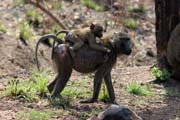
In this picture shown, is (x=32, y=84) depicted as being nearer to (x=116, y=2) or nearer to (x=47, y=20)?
(x=47, y=20)

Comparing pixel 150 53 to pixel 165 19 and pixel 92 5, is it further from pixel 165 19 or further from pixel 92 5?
pixel 165 19

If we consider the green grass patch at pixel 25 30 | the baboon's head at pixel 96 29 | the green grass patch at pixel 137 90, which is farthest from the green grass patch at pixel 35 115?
the green grass patch at pixel 25 30

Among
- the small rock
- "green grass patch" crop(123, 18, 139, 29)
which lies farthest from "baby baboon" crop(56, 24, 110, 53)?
"green grass patch" crop(123, 18, 139, 29)

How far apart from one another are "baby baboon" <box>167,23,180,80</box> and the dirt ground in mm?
231

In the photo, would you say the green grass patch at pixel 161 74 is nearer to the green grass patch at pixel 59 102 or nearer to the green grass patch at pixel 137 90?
the green grass patch at pixel 137 90

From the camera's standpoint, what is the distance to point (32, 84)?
9.16 m

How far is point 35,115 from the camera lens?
296 inches

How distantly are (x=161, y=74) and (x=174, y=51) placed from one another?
52 centimetres

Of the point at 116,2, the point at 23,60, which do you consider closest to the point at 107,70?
the point at 23,60

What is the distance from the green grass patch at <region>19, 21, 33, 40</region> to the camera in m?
15.0

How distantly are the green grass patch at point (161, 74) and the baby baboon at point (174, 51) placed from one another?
0.14 metres

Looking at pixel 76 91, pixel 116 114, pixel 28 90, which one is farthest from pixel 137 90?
pixel 116 114

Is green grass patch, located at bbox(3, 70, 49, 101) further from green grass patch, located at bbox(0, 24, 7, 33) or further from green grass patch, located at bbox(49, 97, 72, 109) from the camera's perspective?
green grass patch, located at bbox(0, 24, 7, 33)

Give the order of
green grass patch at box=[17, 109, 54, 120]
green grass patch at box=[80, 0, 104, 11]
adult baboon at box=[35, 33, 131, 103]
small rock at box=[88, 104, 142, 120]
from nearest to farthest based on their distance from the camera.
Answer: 1. small rock at box=[88, 104, 142, 120]
2. green grass patch at box=[17, 109, 54, 120]
3. adult baboon at box=[35, 33, 131, 103]
4. green grass patch at box=[80, 0, 104, 11]
